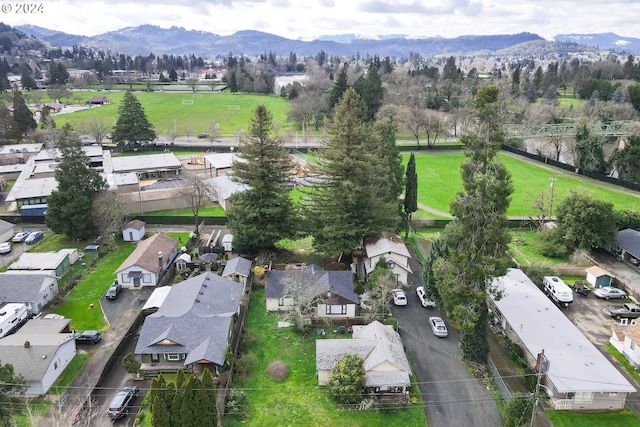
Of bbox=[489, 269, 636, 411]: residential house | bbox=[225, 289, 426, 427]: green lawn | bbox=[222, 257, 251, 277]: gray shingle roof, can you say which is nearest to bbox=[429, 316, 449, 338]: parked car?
bbox=[489, 269, 636, 411]: residential house

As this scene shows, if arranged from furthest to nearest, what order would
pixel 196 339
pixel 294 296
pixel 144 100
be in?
pixel 144 100 < pixel 294 296 < pixel 196 339

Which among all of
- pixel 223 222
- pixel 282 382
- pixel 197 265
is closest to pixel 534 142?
pixel 223 222

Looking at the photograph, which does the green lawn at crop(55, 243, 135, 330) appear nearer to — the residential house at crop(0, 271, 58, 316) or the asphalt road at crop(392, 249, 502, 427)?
the residential house at crop(0, 271, 58, 316)

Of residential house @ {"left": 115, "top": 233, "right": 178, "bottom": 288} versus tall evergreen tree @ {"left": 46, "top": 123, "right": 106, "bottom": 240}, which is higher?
tall evergreen tree @ {"left": 46, "top": 123, "right": 106, "bottom": 240}

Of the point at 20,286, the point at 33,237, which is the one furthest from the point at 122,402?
the point at 33,237

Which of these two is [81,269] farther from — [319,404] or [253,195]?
[319,404]

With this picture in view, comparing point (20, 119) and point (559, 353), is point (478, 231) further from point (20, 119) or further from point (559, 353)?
point (20, 119)

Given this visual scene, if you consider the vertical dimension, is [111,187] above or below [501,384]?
above

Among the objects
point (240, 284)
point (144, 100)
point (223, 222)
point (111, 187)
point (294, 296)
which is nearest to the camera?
point (294, 296)
